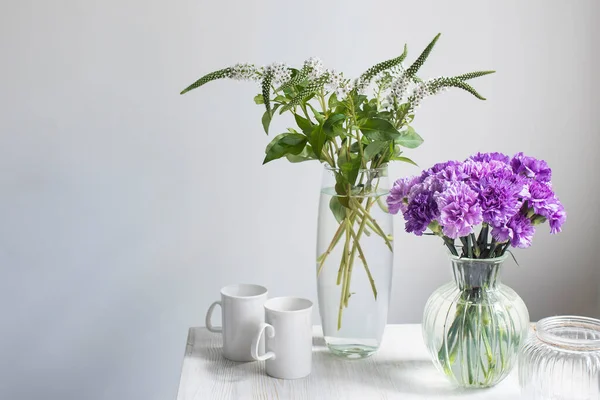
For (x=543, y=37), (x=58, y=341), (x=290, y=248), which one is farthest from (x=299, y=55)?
(x=58, y=341)

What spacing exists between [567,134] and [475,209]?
91cm

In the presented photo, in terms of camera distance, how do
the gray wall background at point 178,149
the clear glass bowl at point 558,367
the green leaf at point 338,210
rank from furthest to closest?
1. the gray wall background at point 178,149
2. the green leaf at point 338,210
3. the clear glass bowl at point 558,367

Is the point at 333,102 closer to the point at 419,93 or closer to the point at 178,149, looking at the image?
the point at 419,93

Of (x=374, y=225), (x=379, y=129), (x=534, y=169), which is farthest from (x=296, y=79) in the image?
(x=534, y=169)

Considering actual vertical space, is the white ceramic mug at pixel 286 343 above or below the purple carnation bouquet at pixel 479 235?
below

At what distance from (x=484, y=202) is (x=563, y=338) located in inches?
8.3

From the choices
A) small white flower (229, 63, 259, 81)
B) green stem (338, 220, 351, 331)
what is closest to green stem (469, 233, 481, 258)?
green stem (338, 220, 351, 331)

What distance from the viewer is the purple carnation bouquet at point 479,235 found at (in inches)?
40.1

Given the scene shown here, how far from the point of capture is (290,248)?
1.77 m

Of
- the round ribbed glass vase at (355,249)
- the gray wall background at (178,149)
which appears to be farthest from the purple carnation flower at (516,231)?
the gray wall background at (178,149)

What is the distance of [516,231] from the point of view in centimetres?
103

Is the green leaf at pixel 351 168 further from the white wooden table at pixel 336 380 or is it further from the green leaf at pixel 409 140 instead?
the white wooden table at pixel 336 380

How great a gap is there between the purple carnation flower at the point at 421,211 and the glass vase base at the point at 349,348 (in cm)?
27


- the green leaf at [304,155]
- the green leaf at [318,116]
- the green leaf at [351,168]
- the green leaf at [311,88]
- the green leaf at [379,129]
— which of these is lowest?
the green leaf at [351,168]
